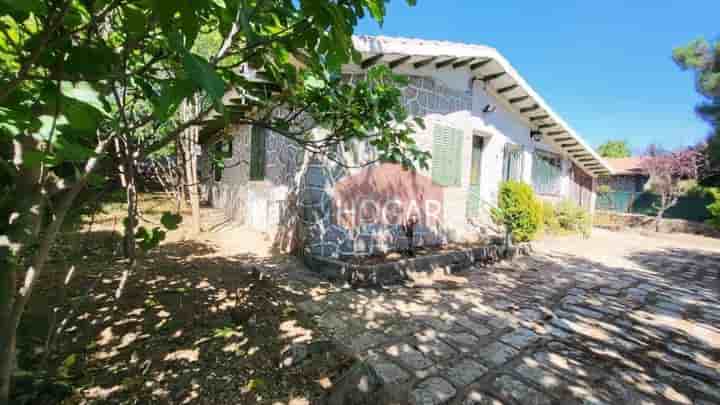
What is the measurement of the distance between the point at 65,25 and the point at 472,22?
36.3ft

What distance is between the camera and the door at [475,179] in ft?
26.7

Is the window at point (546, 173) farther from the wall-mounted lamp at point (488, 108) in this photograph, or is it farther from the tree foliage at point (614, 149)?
Answer: the tree foliage at point (614, 149)

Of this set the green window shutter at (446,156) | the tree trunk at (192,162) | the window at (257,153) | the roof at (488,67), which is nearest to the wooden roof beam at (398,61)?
the roof at (488,67)

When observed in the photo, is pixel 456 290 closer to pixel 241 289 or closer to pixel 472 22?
pixel 241 289

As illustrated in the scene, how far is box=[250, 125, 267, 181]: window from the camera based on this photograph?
7006 millimetres

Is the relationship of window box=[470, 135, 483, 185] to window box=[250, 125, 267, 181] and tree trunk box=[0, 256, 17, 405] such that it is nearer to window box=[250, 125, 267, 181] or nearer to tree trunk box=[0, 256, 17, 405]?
window box=[250, 125, 267, 181]

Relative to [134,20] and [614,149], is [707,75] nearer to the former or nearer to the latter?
[134,20]

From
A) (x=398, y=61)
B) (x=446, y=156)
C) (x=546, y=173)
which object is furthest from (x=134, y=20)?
(x=546, y=173)

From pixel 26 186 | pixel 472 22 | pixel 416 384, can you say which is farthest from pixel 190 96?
pixel 472 22

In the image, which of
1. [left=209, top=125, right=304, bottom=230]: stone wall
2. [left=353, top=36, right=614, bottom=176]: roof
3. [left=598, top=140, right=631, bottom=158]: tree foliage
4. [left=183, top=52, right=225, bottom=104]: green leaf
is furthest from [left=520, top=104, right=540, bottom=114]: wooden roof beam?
[left=598, top=140, right=631, bottom=158]: tree foliage

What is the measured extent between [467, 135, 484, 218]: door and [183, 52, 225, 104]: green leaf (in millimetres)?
8101

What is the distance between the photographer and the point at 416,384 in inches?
88.3

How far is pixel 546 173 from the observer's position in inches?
426

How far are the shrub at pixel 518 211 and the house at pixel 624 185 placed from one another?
15.6 meters
